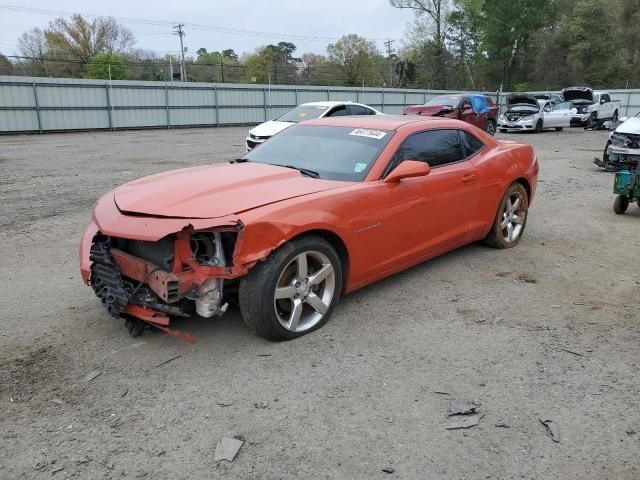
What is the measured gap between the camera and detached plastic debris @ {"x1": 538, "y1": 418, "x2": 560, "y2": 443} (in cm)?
Result: 279

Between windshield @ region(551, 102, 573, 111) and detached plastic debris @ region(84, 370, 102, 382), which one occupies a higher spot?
windshield @ region(551, 102, 573, 111)

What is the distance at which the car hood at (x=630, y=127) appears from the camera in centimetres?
1070

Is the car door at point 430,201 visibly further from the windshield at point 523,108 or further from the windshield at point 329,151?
the windshield at point 523,108

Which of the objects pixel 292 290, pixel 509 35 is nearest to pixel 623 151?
pixel 292 290

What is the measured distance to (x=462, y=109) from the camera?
760 inches

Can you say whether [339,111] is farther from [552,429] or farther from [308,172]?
[552,429]

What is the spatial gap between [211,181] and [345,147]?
1235 millimetres

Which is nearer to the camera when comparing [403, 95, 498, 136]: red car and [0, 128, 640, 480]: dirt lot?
[0, 128, 640, 480]: dirt lot

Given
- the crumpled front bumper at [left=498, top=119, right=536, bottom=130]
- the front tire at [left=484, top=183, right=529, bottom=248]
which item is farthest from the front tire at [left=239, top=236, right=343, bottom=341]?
the crumpled front bumper at [left=498, top=119, right=536, bottom=130]

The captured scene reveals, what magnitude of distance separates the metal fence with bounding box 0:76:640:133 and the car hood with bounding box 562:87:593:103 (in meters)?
9.79

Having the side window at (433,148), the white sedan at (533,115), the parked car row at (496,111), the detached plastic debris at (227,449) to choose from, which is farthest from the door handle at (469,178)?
the white sedan at (533,115)

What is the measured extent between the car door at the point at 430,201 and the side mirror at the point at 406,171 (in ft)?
0.20

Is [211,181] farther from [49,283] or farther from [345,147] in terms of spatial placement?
[49,283]

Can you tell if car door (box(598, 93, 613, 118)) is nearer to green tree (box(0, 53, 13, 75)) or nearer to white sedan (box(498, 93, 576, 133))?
white sedan (box(498, 93, 576, 133))
